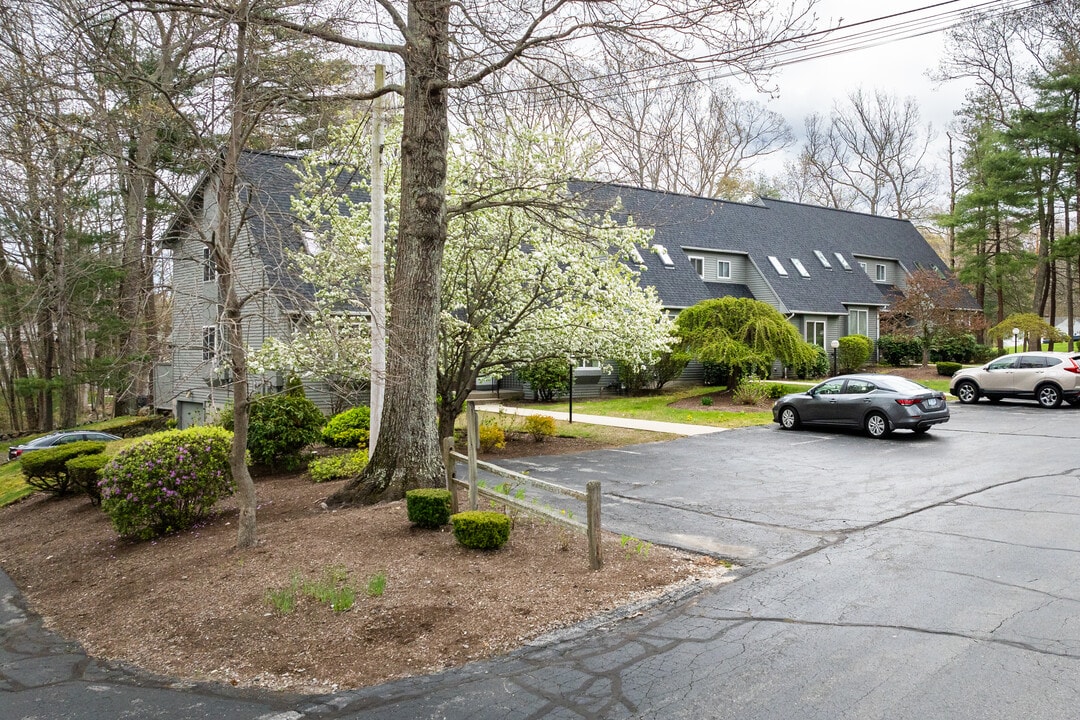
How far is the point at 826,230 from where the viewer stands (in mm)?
38719

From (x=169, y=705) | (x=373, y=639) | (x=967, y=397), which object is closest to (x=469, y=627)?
(x=373, y=639)

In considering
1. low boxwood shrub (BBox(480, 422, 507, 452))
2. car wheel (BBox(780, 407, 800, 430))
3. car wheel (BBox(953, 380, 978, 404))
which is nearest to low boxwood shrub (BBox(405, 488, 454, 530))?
low boxwood shrub (BBox(480, 422, 507, 452))

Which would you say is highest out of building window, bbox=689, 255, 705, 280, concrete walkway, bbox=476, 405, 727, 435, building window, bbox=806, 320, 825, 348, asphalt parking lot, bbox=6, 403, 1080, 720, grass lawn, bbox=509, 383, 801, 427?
building window, bbox=689, 255, 705, 280

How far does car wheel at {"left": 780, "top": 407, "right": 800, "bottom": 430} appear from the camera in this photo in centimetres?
1795

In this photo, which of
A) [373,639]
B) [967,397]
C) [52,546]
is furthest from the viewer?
[967,397]

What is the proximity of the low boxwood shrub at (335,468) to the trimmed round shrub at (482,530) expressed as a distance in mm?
5037

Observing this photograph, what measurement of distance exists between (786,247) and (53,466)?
3158 centimetres

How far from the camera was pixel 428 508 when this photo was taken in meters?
8.08

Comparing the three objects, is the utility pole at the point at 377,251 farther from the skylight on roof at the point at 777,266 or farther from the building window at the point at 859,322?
the building window at the point at 859,322

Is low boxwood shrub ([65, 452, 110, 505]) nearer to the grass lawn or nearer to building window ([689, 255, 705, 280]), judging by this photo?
the grass lawn

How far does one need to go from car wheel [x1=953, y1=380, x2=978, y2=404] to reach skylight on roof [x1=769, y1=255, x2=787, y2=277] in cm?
1176

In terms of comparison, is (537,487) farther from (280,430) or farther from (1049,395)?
(1049,395)

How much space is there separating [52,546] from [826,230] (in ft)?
123

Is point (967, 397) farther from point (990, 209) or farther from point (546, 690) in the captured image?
point (546, 690)
